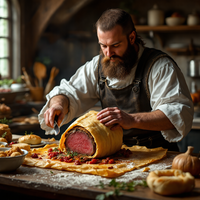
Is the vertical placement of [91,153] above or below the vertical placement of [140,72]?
below

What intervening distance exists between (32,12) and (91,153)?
4.69 metres

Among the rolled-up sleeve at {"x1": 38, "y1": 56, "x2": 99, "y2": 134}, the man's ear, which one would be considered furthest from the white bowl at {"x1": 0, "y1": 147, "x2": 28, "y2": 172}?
the man's ear

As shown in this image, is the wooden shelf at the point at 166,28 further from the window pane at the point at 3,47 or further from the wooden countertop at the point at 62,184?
the wooden countertop at the point at 62,184

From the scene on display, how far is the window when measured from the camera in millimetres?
5344

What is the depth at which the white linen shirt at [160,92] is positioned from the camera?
2.15 meters

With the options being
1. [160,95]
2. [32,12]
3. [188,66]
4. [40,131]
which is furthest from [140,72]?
[32,12]

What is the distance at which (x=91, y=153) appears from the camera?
6.75 ft

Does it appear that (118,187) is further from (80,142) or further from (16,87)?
(16,87)

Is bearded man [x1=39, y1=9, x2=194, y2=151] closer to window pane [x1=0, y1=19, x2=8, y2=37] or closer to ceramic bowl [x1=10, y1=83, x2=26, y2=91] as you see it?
ceramic bowl [x1=10, y1=83, x2=26, y2=91]

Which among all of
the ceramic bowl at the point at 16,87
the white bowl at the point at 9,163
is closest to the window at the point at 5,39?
the ceramic bowl at the point at 16,87

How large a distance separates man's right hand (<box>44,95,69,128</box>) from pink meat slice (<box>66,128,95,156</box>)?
209 mm

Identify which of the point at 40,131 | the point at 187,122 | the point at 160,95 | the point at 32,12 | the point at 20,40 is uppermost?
the point at 32,12

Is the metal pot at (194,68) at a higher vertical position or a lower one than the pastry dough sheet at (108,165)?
higher

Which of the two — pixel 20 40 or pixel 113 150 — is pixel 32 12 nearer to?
pixel 20 40
